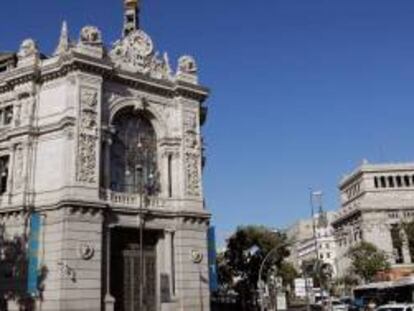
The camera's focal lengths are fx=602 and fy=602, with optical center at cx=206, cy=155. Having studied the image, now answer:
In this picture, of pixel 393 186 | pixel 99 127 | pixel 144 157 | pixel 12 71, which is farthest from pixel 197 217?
pixel 393 186

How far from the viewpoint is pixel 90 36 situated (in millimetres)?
39531

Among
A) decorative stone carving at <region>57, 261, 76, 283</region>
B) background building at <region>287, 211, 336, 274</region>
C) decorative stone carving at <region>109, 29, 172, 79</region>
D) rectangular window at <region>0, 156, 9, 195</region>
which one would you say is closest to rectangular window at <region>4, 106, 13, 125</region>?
rectangular window at <region>0, 156, 9, 195</region>

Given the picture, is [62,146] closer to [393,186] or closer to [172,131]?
[172,131]

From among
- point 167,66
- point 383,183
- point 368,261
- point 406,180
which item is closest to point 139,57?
point 167,66

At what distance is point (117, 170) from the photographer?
40.7 meters

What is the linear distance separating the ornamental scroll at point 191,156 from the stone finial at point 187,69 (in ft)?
8.57

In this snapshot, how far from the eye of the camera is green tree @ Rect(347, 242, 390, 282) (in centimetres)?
7625

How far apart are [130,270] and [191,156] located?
9159mm

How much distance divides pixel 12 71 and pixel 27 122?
12.8 ft

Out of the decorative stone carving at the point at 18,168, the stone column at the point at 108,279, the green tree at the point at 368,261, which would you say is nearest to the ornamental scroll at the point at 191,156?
the stone column at the point at 108,279

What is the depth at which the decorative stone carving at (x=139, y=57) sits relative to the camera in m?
41.8

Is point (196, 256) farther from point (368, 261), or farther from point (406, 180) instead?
point (406, 180)

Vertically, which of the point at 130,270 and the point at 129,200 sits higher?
the point at 129,200

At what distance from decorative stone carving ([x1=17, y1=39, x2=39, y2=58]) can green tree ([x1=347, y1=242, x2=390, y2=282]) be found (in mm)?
52409
